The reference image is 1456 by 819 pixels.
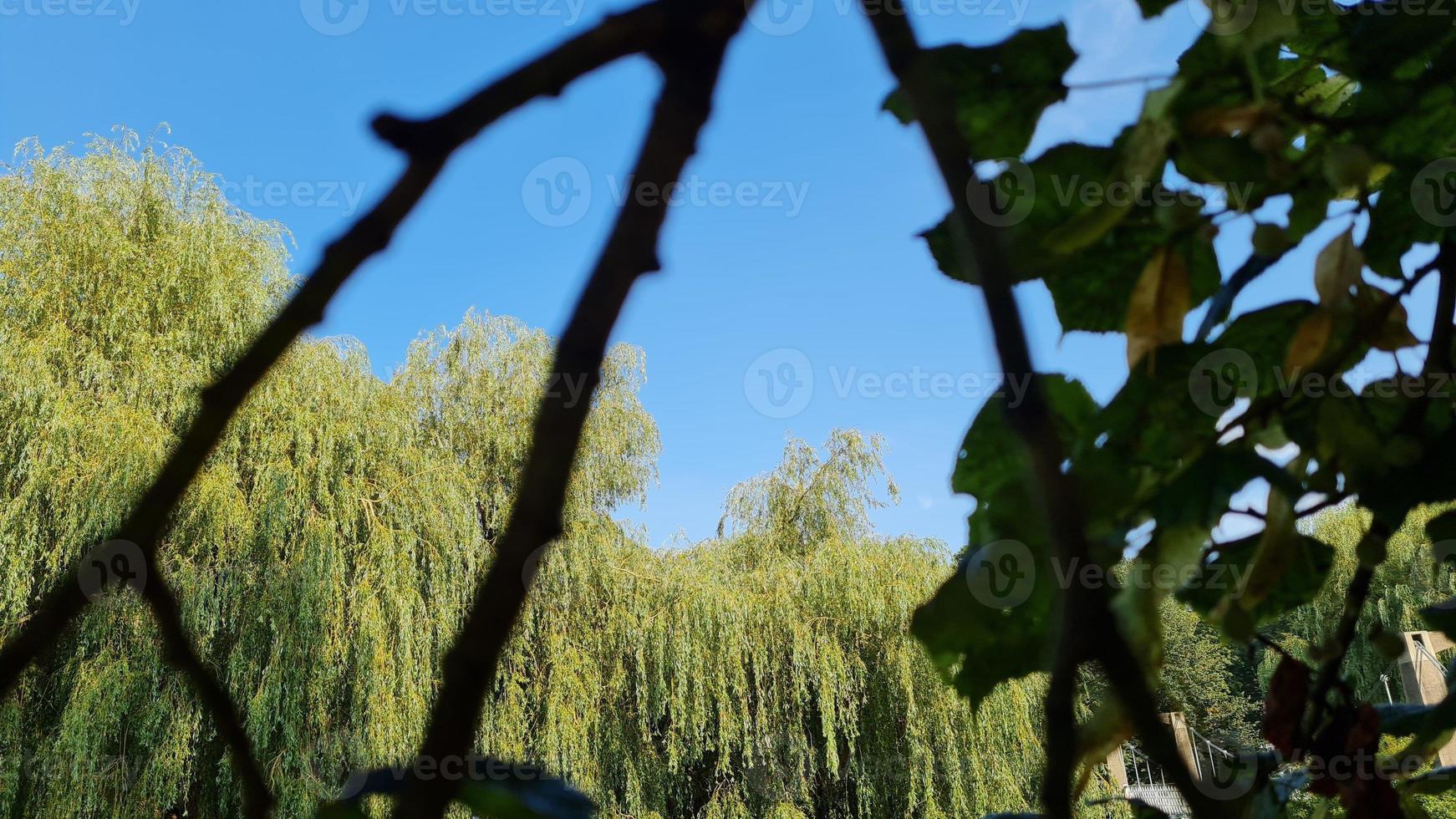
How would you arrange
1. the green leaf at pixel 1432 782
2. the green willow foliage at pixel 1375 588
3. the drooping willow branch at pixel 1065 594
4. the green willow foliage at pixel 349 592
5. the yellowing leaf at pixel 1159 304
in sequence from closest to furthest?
the drooping willow branch at pixel 1065 594 < the yellowing leaf at pixel 1159 304 < the green leaf at pixel 1432 782 < the green willow foliage at pixel 349 592 < the green willow foliage at pixel 1375 588

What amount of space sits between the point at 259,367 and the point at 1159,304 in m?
0.22

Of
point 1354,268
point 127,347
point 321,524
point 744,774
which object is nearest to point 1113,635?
point 1354,268

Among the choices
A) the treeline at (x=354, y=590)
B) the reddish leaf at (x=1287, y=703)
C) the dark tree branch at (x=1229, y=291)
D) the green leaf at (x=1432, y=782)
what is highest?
the treeline at (x=354, y=590)

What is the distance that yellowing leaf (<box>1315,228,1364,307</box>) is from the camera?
0.85ft

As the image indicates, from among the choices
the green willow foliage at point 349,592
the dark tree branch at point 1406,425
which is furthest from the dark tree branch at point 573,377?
the green willow foliage at point 349,592

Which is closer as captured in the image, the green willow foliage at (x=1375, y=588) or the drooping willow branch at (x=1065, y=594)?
A: the drooping willow branch at (x=1065, y=594)

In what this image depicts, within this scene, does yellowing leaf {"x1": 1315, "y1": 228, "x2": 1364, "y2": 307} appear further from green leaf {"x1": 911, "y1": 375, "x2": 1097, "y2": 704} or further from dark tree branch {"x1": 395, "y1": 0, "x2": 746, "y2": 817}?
dark tree branch {"x1": 395, "y1": 0, "x2": 746, "y2": 817}

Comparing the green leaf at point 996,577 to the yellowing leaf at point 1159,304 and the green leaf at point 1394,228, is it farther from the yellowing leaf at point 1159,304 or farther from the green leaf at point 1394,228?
the green leaf at point 1394,228

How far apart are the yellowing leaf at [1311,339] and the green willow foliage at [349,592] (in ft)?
13.9

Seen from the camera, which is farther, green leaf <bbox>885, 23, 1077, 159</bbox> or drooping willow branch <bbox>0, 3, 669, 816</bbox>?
green leaf <bbox>885, 23, 1077, 159</bbox>

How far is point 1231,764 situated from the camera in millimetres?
413

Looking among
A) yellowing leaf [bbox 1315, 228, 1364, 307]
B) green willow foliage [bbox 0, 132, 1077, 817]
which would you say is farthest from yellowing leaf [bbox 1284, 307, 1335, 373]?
green willow foliage [bbox 0, 132, 1077, 817]

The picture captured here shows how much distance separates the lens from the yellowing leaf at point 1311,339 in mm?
251

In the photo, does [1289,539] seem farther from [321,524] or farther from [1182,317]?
[321,524]
